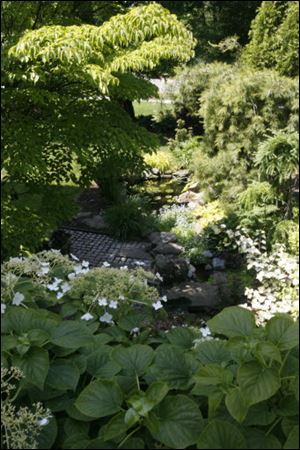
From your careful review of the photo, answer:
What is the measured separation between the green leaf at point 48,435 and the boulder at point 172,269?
3.98 meters

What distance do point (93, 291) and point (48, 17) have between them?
2.95 meters

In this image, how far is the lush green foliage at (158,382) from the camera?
1684mm

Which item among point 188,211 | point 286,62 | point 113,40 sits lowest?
point 188,211

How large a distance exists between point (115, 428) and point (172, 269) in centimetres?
414

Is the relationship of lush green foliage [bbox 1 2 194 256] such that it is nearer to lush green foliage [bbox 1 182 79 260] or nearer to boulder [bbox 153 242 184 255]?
lush green foliage [bbox 1 182 79 260]

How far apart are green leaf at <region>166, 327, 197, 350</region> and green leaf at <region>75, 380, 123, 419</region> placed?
545mm

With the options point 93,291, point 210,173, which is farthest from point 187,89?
point 93,291

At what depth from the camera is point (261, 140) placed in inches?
283

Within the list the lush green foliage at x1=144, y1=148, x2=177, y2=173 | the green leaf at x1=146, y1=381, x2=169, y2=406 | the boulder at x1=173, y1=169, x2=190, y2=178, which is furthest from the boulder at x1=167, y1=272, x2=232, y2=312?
the lush green foliage at x1=144, y1=148, x2=177, y2=173

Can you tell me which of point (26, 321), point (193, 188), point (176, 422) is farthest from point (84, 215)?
point (176, 422)

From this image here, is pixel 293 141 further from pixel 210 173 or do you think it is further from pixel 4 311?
pixel 4 311

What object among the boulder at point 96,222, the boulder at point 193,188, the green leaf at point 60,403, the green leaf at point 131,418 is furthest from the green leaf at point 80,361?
the boulder at point 193,188

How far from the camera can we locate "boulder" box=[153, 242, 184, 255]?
21.6 feet

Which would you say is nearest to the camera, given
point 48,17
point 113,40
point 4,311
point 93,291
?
point 4,311
